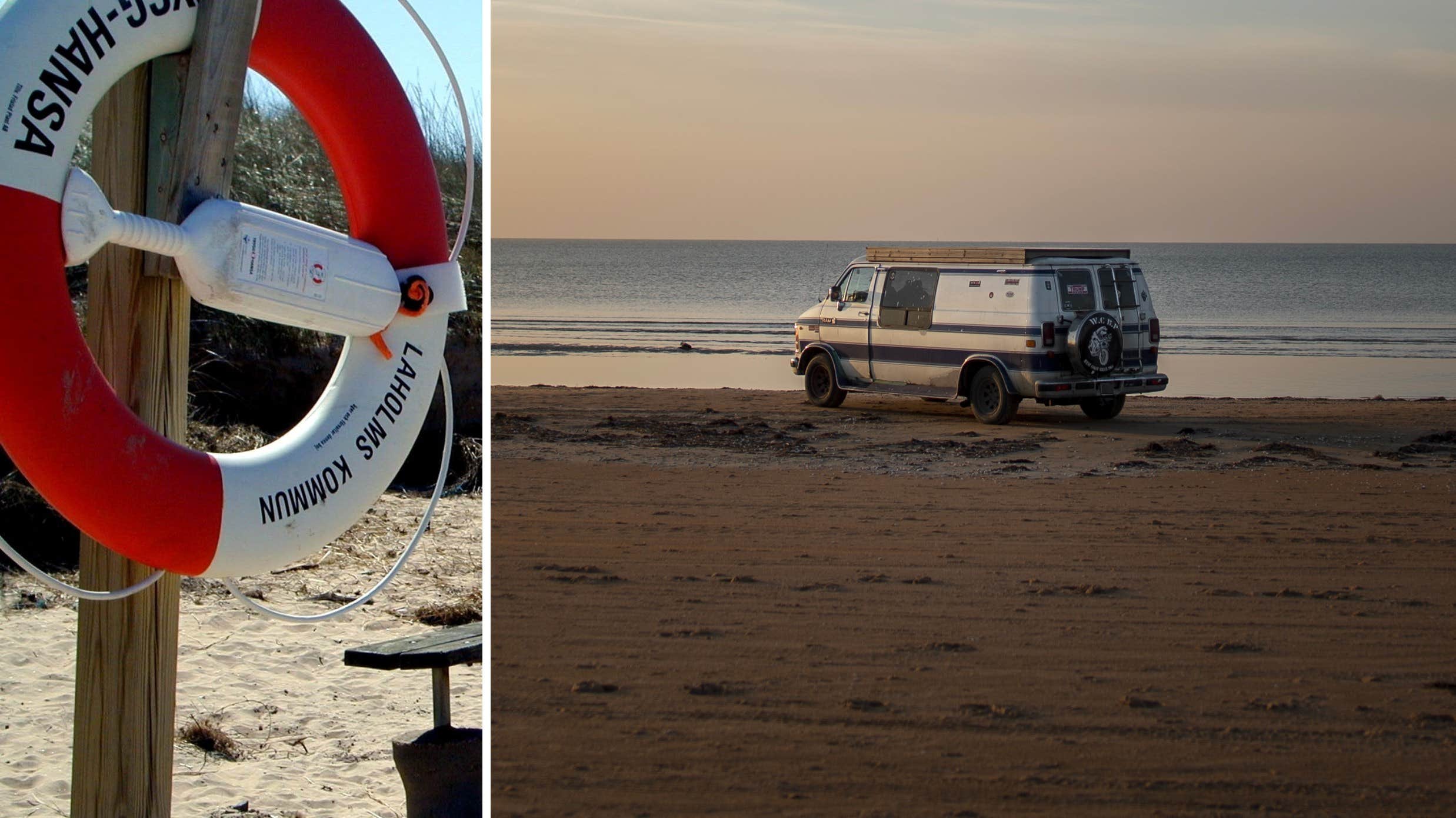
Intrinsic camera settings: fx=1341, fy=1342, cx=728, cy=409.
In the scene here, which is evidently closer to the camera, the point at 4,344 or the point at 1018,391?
the point at 4,344

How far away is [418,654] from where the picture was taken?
3775 mm

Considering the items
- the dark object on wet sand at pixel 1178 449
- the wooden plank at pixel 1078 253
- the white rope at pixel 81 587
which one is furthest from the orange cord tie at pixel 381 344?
the wooden plank at pixel 1078 253

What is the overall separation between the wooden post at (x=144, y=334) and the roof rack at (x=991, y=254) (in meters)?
9.53

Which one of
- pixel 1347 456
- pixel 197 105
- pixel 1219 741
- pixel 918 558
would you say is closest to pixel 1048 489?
pixel 918 558

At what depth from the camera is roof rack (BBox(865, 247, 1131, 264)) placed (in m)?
11.8

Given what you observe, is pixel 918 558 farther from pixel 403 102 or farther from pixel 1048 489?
pixel 403 102

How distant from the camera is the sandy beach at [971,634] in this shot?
3.81 metres

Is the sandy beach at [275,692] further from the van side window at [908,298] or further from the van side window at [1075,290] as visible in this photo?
the van side window at [1075,290]

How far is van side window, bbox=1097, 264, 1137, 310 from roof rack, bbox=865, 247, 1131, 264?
15 cm

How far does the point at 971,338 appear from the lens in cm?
1202

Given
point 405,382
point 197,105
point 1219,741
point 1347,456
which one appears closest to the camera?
point 197,105

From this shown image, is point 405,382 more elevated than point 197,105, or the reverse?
point 197,105

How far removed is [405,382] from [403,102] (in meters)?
0.71

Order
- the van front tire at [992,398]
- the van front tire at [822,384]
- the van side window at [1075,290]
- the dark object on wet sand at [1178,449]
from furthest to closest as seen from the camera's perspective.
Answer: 1. the van front tire at [822,384]
2. the van front tire at [992,398]
3. the van side window at [1075,290]
4. the dark object on wet sand at [1178,449]
